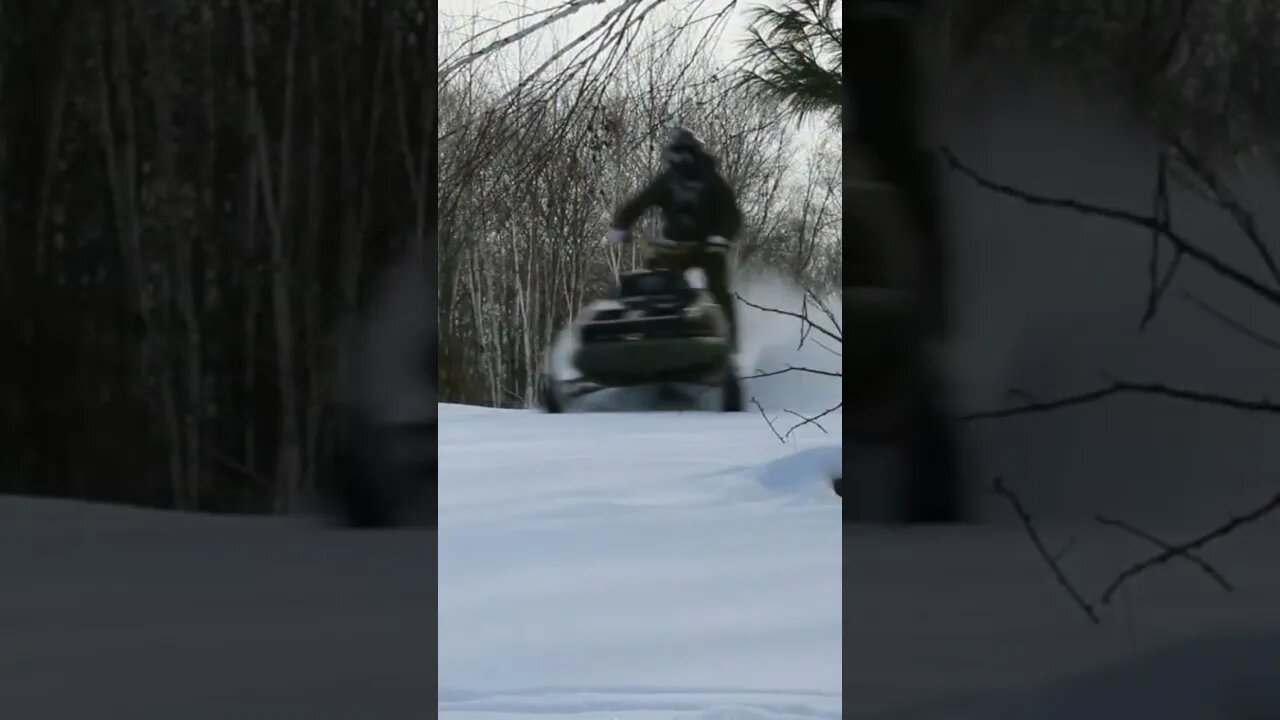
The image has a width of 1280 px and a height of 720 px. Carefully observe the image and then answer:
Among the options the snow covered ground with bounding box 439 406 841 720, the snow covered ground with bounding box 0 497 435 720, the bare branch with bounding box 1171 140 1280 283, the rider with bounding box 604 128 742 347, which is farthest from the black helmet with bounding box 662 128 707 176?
the snow covered ground with bounding box 0 497 435 720

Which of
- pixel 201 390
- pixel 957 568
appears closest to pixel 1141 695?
pixel 957 568

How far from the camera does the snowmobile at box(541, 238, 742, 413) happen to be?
406 cm

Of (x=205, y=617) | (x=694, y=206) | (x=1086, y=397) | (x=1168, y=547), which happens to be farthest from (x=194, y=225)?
(x=694, y=206)

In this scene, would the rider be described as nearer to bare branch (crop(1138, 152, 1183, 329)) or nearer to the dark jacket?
the dark jacket

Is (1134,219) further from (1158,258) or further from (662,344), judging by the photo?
(662,344)

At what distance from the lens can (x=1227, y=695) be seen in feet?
3.98

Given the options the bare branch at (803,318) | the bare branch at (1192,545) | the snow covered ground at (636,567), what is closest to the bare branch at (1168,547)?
the bare branch at (1192,545)

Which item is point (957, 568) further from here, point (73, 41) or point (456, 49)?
point (456, 49)

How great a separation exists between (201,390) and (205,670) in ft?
0.89

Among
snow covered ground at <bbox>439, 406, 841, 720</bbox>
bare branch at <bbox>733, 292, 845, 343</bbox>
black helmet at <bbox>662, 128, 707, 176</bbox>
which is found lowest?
snow covered ground at <bbox>439, 406, 841, 720</bbox>

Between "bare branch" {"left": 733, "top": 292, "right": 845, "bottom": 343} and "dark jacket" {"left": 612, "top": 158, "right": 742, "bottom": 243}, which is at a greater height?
"dark jacket" {"left": 612, "top": 158, "right": 742, "bottom": 243}

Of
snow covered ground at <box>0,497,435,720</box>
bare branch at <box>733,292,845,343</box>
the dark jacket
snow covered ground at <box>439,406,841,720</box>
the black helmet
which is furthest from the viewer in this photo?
the dark jacket

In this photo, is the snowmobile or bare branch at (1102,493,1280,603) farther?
the snowmobile

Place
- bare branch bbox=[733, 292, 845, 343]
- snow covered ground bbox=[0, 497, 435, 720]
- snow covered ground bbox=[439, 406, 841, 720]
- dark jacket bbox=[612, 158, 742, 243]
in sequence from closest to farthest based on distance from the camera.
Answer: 1. snow covered ground bbox=[0, 497, 435, 720]
2. snow covered ground bbox=[439, 406, 841, 720]
3. bare branch bbox=[733, 292, 845, 343]
4. dark jacket bbox=[612, 158, 742, 243]
